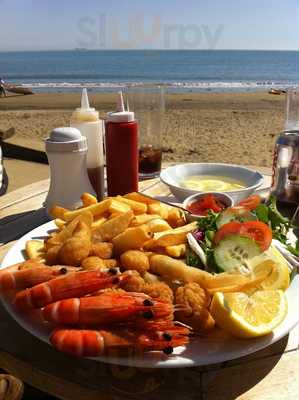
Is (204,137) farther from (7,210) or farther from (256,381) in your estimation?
(256,381)

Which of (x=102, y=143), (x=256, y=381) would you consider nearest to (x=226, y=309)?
(x=256, y=381)

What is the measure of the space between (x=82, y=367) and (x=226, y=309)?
1.32 feet

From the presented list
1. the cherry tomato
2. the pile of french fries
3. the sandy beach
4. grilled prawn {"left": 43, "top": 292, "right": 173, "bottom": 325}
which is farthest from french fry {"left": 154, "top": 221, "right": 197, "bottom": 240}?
the sandy beach

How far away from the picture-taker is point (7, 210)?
228 cm

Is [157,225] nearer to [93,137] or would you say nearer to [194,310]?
[194,310]

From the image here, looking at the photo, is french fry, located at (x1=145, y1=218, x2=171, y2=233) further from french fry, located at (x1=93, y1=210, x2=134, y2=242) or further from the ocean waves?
the ocean waves

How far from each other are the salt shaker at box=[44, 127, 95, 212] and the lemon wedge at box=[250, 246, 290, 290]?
1020 millimetres

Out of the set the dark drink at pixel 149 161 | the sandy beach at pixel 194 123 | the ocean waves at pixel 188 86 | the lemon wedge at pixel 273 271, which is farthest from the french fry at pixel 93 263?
the ocean waves at pixel 188 86

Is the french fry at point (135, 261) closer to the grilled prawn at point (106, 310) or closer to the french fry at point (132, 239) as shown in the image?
the french fry at point (132, 239)

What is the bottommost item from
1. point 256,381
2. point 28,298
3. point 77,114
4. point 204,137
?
point 204,137

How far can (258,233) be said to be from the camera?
1395 millimetres

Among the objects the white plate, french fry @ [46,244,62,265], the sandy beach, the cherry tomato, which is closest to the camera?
the white plate

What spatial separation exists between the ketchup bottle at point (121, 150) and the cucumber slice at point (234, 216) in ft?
2.46

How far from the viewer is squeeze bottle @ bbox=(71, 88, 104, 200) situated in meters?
2.20
